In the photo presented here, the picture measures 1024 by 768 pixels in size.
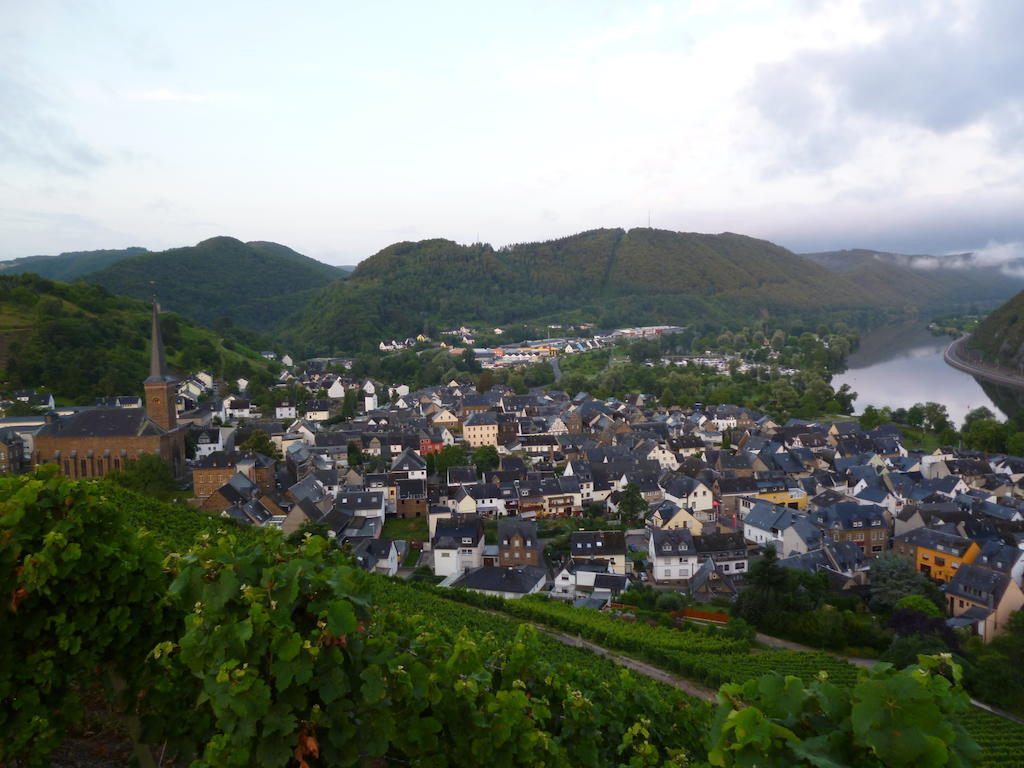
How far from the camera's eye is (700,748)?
5125 millimetres

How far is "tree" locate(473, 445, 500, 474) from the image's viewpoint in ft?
107

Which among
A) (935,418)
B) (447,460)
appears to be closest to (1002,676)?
(447,460)

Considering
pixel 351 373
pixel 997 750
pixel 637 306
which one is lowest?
pixel 997 750

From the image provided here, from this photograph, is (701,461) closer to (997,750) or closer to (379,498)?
(379,498)

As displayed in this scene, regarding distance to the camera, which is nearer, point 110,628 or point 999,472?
point 110,628

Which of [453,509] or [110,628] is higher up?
[110,628]

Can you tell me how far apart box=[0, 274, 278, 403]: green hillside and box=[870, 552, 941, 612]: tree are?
43.9 meters

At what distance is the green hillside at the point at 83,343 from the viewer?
140ft

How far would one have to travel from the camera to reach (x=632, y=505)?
26.9 m

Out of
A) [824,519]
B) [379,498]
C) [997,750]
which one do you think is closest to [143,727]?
[997,750]

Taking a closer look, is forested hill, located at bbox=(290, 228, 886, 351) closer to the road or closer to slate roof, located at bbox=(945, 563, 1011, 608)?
the road

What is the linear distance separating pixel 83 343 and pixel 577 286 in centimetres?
10357

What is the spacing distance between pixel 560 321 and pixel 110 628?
4300 inches

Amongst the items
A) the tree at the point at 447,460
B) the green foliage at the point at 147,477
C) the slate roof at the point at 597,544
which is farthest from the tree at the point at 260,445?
the slate roof at the point at 597,544
